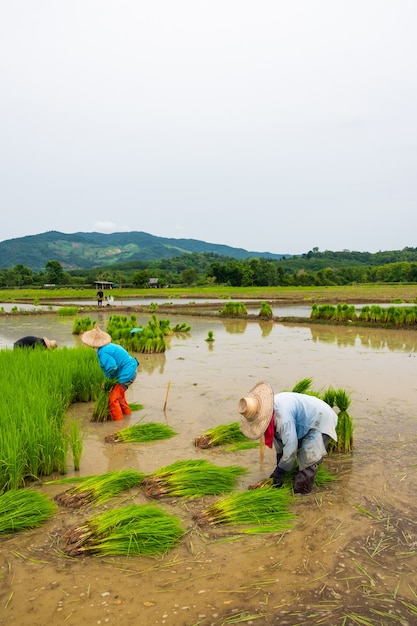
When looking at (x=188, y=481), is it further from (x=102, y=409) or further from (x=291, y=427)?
(x=102, y=409)

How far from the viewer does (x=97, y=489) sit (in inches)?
131

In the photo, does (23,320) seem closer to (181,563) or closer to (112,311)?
(112,311)

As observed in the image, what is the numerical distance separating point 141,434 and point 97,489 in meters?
1.34

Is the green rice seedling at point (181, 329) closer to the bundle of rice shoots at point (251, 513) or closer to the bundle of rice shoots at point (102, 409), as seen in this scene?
the bundle of rice shoots at point (102, 409)

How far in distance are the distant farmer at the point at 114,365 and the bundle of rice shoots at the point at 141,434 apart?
72 centimetres

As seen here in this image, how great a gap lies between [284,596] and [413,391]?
489 centimetres

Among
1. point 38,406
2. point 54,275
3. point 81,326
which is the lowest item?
point 81,326

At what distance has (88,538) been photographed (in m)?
2.75

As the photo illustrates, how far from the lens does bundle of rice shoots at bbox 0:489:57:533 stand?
292cm

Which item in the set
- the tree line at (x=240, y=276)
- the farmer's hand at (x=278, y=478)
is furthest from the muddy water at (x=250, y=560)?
the tree line at (x=240, y=276)

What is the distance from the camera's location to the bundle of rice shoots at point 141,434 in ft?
15.2

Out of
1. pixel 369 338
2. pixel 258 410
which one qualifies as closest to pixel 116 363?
pixel 258 410

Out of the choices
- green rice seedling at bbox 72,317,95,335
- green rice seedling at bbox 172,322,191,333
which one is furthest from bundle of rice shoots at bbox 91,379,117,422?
green rice seedling at bbox 172,322,191,333

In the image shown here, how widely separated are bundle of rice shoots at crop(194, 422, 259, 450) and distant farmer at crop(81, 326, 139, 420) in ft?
4.24
